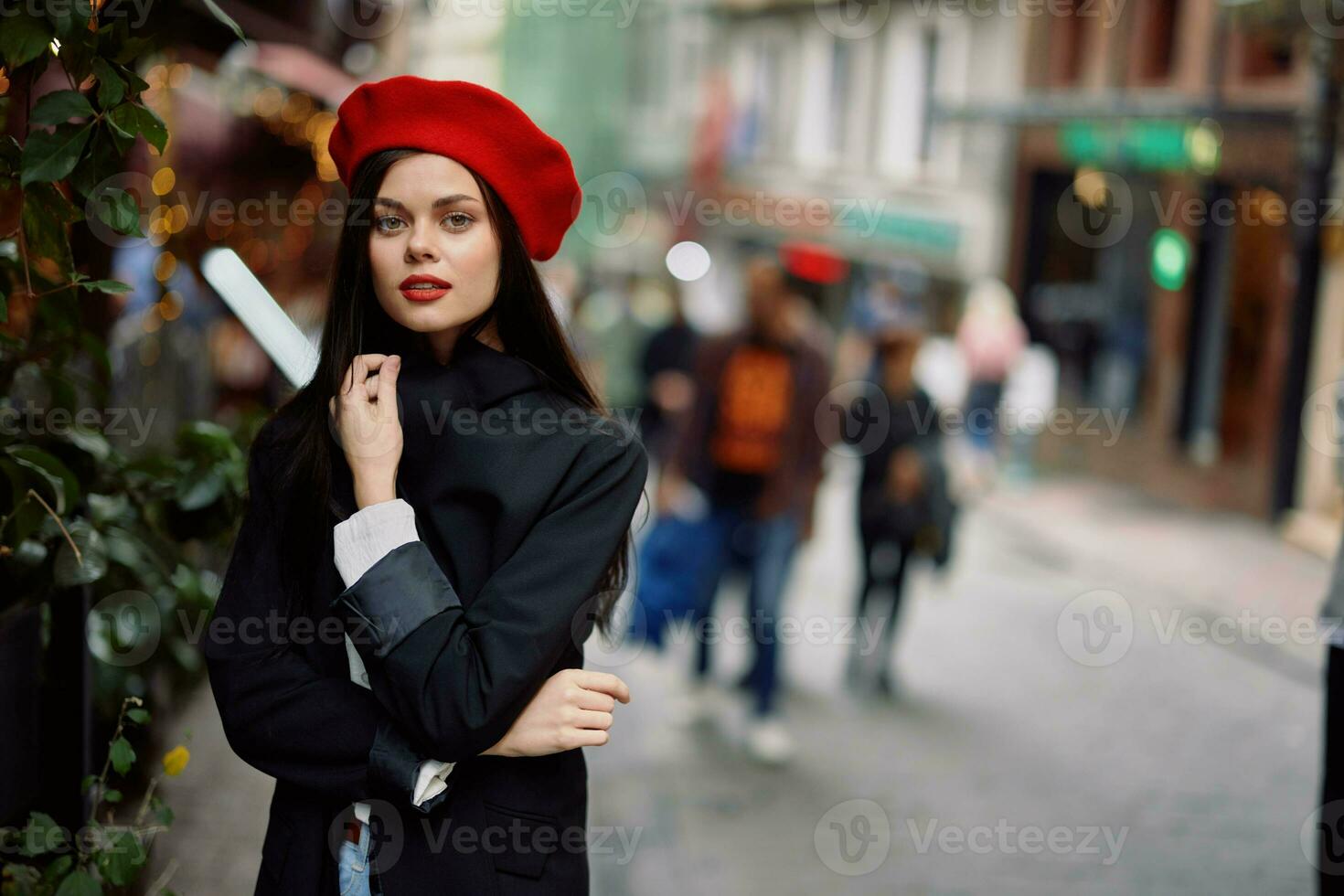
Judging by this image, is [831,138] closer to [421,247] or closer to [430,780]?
[421,247]

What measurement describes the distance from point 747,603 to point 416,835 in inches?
193

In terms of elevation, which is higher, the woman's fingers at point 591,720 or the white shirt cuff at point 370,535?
the white shirt cuff at point 370,535

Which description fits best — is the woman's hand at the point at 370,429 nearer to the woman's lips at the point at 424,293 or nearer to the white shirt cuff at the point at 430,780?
the woman's lips at the point at 424,293

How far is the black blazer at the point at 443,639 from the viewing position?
6.27 feet

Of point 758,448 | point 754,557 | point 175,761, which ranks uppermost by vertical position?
point 758,448

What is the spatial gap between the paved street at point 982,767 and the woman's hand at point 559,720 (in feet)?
8.41

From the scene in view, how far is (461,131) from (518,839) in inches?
38.7

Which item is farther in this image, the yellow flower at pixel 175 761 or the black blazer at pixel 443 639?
the yellow flower at pixel 175 761

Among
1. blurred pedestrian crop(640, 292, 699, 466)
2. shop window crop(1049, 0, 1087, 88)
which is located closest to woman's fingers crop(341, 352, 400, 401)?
blurred pedestrian crop(640, 292, 699, 466)

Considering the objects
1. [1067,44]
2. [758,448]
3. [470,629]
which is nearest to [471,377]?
[470,629]

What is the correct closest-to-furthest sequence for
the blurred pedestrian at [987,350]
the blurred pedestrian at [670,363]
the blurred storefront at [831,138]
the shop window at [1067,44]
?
1. the blurred pedestrian at [670,363]
2. the blurred pedestrian at [987,350]
3. the shop window at [1067,44]
4. the blurred storefront at [831,138]

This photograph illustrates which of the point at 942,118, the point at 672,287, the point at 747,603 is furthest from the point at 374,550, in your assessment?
the point at 942,118

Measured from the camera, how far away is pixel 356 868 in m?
2.04

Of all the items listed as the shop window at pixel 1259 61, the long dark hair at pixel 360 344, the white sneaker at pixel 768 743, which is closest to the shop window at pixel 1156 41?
the shop window at pixel 1259 61
